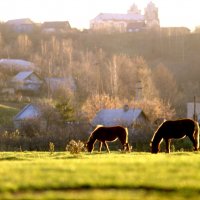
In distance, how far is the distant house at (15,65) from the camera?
101706 mm

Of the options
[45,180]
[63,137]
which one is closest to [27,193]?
[45,180]

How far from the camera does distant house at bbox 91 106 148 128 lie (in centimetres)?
5711

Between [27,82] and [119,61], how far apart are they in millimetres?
15723

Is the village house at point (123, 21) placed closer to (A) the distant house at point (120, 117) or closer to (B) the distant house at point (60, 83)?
(B) the distant house at point (60, 83)

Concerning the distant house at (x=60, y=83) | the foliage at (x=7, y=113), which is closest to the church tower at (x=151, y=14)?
the distant house at (x=60, y=83)

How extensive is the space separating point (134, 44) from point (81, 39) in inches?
447

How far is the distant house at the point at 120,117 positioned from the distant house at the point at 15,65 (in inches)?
1659

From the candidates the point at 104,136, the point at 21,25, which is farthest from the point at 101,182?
the point at 21,25

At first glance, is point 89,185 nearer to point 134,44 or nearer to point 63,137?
point 63,137

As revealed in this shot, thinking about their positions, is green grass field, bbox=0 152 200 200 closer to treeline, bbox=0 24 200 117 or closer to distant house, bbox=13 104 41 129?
distant house, bbox=13 104 41 129

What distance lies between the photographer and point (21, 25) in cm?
14525

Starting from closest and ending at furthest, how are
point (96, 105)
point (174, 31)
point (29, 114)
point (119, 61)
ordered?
point (29, 114) < point (96, 105) < point (119, 61) < point (174, 31)

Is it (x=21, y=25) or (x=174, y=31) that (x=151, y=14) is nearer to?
(x=174, y=31)

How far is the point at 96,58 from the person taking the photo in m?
106
